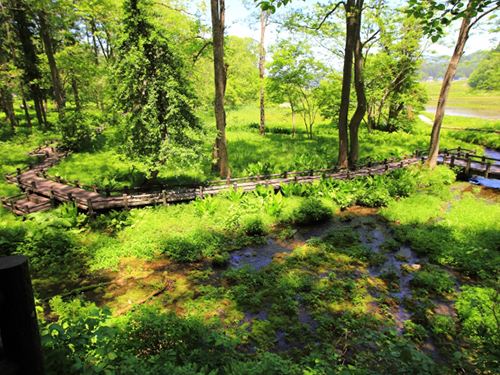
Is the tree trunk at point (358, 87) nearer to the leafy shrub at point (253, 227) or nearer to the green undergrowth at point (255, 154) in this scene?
the green undergrowth at point (255, 154)

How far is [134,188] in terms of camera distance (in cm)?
1366

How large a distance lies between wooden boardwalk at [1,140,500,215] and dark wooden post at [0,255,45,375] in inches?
450

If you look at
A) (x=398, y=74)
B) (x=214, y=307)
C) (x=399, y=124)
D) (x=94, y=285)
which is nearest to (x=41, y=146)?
(x=94, y=285)

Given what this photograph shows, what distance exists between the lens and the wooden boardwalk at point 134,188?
43.0ft

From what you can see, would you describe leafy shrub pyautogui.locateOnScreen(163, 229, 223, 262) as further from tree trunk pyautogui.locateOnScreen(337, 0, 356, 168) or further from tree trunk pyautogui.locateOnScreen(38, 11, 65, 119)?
tree trunk pyautogui.locateOnScreen(38, 11, 65, 119)

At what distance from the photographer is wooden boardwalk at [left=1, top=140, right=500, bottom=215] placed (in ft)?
43.0

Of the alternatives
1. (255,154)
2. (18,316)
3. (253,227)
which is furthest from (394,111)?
(18,316)

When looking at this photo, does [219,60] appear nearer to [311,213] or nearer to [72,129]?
[311,213]

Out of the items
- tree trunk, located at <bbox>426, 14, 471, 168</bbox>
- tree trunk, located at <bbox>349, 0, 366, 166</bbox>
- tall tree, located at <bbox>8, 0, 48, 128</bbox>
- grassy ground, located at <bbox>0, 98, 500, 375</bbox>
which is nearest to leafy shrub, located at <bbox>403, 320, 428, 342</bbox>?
grassy ground, located at <bbox>0, 98, 500, 375</bbox>

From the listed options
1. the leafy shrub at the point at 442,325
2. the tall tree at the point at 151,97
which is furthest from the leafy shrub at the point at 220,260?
the leafy shrub at the point at 442,325

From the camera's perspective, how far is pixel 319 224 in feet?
44.7

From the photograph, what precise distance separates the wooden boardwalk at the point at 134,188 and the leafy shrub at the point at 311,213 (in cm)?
259

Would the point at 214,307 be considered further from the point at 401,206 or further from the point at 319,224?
the point at 401,206

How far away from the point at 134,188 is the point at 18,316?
40.2 feet
